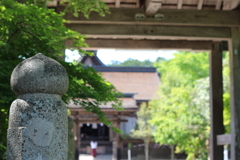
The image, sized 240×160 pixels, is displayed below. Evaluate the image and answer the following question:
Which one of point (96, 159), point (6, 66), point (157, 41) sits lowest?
point (96, 159)

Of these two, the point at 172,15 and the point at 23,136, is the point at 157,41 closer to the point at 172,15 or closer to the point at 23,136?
the point at 172,15

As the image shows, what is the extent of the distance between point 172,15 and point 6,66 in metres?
5.20

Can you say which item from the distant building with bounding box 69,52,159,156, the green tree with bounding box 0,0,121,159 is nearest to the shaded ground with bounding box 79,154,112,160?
the distant building with bounding box 69,52,159,156

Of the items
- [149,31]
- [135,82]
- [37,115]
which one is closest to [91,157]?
[135,82]

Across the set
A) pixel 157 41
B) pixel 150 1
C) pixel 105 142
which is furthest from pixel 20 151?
pixel 105 142

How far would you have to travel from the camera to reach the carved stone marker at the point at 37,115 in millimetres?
3551

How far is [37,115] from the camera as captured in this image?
3.58m

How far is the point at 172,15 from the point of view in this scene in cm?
992

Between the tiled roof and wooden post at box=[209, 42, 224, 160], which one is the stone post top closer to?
wooden post at box=[209, 42, 224, 160]

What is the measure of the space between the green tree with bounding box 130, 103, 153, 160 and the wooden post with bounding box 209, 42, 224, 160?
1388 centimetres

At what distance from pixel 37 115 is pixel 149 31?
7014mm

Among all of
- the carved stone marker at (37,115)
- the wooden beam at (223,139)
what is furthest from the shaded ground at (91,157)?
the carved stone marker at (37,115)

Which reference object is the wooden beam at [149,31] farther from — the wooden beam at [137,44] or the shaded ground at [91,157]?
the shaded ground at [91,157]

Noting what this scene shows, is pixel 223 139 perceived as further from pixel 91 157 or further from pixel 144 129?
pixel 91 157
